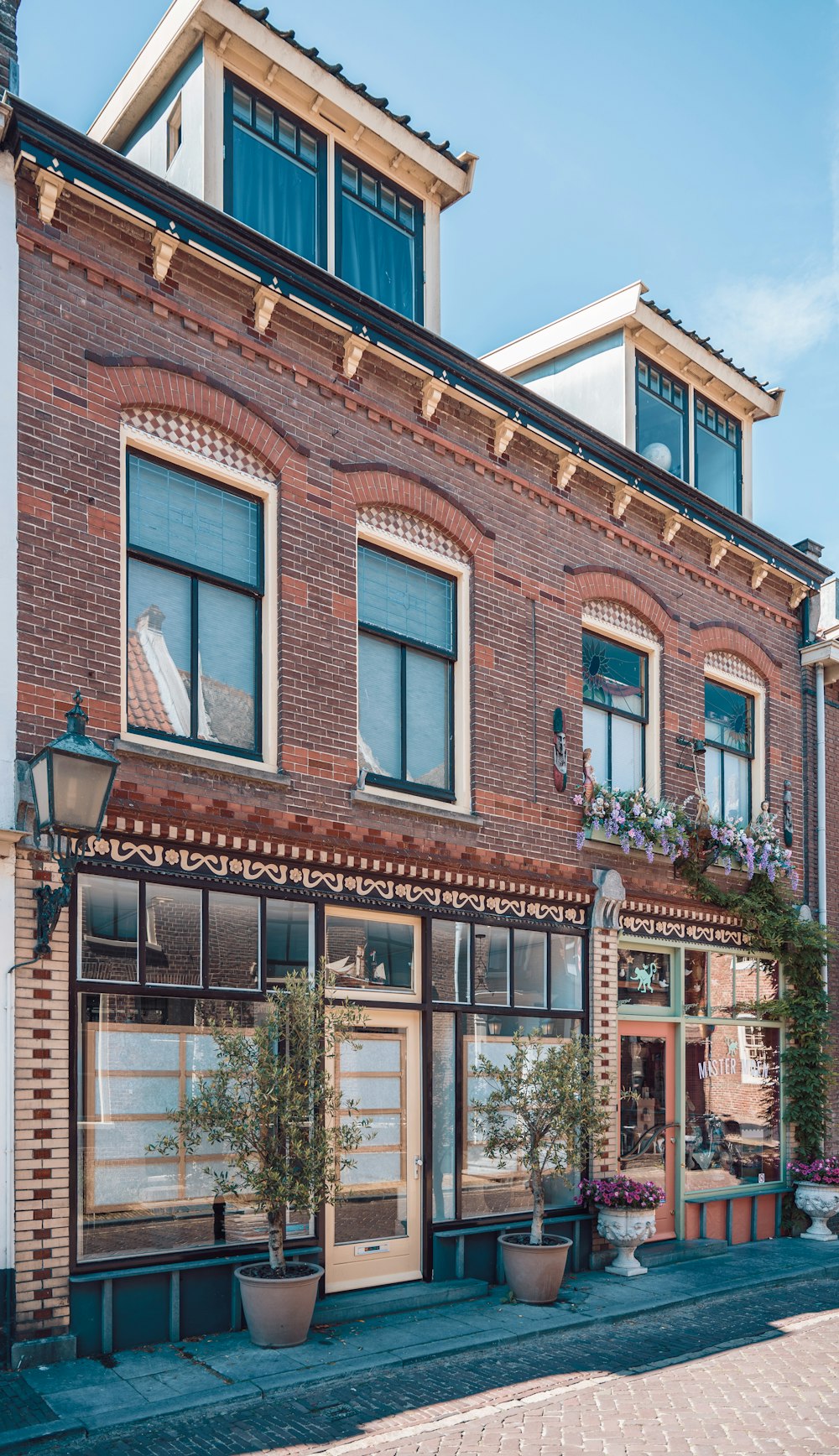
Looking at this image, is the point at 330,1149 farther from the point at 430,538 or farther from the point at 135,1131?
the point at 430,538

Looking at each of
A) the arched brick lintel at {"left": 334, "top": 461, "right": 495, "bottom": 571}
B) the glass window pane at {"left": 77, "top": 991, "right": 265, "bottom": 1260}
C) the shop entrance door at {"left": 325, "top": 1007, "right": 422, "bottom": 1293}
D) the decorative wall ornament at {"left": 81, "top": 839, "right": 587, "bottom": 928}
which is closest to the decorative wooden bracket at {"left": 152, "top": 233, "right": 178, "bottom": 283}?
the arched brick lintel at {"left": 334, "top": 461, "right": 495, "bottom": 571}

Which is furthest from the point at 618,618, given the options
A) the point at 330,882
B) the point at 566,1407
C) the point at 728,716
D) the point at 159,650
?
the point at 566,1407

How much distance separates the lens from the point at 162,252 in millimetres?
9422

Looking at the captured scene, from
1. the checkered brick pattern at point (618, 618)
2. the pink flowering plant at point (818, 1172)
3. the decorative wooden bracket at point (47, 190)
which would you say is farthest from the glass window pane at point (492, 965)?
the decorative wooden bracket at point (47, 190)

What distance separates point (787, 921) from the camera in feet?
49.5

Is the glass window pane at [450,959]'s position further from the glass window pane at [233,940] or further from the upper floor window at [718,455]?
the upper floor window at [718,455]

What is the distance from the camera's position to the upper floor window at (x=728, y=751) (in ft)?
50.0

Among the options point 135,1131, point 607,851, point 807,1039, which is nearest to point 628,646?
point 607,851

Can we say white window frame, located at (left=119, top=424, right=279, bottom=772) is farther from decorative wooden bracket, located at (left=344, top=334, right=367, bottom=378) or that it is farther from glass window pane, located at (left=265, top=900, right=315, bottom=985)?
decorative wooden bracket, located at (left=344, top=334, right=367, bottom=378)

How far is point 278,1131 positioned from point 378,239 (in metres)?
8.05

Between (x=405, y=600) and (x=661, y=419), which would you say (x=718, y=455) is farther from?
(x=405, y=600)

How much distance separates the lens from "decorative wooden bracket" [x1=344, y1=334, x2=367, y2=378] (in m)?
10.8

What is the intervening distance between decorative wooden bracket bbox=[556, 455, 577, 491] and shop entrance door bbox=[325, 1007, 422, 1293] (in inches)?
222

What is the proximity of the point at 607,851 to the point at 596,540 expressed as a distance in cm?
333
